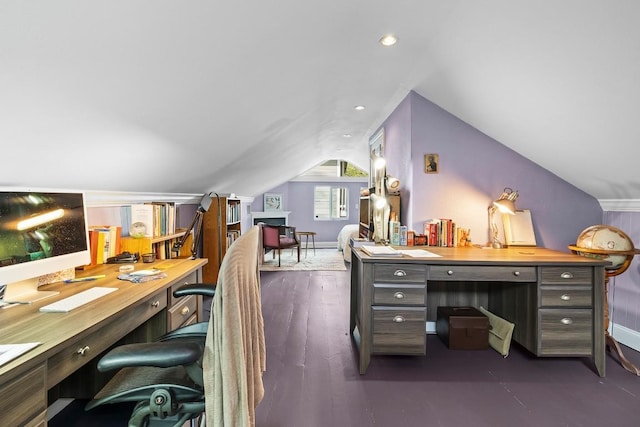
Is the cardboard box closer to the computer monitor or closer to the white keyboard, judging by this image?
the white keyboard

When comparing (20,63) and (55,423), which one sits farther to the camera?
(55,423)

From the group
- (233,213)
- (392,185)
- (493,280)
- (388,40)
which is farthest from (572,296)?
(233,213)

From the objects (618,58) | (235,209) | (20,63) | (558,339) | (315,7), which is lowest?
(558,339)

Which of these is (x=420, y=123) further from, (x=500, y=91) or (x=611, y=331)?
(x=611, y=331)

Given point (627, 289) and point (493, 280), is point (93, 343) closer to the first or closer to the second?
point (493, 280)

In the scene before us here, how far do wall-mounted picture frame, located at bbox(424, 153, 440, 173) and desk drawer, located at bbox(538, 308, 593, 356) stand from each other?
4.86 ft

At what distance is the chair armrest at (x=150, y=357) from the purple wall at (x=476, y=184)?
2651 millimetres

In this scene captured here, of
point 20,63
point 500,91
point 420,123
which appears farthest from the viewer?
point 420,123

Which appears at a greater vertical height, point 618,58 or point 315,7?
point 315,7

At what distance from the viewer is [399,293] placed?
8.14 ft

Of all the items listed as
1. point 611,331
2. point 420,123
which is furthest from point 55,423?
point 611,331

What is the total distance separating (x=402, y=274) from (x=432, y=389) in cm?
74

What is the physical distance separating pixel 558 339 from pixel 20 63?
3207 millimetres

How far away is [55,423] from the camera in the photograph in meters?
1.95
